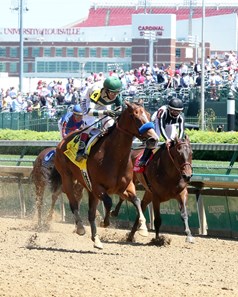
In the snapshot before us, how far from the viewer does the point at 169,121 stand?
14.5 m

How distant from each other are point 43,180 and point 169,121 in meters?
3.02

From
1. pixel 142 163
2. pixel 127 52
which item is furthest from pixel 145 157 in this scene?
pixel 127 52

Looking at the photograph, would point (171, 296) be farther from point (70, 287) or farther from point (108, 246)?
point (108, 246)

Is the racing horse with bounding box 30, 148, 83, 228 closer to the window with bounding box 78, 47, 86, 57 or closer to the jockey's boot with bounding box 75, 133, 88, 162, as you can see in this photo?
the jockey's boot with bounding box 75, 133, 88, 162

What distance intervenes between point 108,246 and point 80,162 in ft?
4.02

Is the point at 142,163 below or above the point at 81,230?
above

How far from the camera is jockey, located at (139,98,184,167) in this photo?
560 inches

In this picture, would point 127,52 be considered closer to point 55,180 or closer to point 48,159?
point 48,159

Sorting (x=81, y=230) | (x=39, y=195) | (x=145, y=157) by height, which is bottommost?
(x=81, y=230)

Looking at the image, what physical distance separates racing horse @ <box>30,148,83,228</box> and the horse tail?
35mm

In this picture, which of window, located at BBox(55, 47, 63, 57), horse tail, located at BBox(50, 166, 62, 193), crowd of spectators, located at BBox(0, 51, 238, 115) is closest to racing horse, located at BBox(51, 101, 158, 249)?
horse tail, located at BBox(50, 166, 62, 193)

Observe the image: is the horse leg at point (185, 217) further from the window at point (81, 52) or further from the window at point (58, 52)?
the window at point (58, 52)

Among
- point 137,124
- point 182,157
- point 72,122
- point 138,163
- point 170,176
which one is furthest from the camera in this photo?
point 72,122

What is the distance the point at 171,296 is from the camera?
870 centimetres
